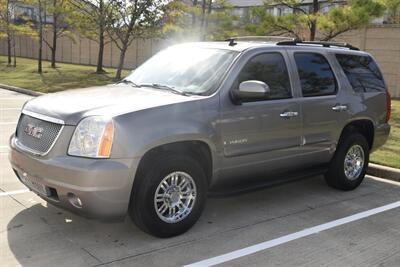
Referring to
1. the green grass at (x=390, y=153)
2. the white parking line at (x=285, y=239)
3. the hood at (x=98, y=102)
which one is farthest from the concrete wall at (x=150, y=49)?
the hood at (x=98, y=102)

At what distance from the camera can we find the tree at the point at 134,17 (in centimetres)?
2342

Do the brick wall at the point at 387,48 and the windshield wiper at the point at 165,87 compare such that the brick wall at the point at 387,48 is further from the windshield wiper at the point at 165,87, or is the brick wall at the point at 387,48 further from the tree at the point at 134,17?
the windshield wiper at the point at 165,87

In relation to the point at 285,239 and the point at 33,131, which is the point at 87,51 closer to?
the point at 33,131

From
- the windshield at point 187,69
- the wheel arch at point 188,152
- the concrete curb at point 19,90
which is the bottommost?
the concrete curb at point 19,90

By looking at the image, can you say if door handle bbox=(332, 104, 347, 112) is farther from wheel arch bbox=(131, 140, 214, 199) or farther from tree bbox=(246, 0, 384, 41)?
tree bbox=(246, 0, 384, 41)

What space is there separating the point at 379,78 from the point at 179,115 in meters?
3.71

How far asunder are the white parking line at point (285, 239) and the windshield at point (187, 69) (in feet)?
5.12

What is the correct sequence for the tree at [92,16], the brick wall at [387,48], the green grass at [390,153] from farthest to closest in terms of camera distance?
1. the tree at [92,16]
2. the brick wall at [387,48]
3. the green grass at [390,153]

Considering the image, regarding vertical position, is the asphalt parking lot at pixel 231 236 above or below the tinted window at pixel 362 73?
below

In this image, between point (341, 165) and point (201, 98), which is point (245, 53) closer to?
point (201, 98)

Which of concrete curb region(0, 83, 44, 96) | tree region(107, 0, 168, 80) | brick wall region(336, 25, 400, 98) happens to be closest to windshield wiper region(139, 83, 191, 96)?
concrete curb region(0, 83, 44, 96)

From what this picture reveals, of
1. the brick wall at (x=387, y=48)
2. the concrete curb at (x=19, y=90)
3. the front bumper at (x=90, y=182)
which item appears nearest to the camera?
the front bumper at (x=90, y=182)

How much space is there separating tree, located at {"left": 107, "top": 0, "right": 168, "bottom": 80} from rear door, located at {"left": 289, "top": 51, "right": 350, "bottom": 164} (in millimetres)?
18118

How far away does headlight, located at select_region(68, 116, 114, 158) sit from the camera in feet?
13.8
